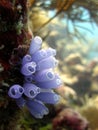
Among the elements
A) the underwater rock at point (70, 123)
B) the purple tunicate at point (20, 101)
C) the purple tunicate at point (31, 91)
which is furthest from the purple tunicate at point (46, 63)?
the underwater rock at point (70, 123)

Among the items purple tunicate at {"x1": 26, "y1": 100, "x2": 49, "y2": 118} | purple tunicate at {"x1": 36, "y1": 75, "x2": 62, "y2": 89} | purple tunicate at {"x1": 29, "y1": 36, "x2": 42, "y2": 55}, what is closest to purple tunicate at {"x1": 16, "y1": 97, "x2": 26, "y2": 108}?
purple tunicate at {"x1": 26, "y1": 100, "x2": 49, "y2": 118}

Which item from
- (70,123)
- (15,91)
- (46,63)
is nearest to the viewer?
(15,91)

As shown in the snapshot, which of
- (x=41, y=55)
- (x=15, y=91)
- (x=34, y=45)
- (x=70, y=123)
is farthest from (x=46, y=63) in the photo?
(x=70, y=123)

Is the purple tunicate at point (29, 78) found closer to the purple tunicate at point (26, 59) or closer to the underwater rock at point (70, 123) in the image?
the purple tunicate at point (26, 59)

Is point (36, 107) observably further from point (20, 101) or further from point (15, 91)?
point (15, 91)

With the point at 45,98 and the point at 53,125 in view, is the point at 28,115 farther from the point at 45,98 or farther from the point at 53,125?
the point at 45,98

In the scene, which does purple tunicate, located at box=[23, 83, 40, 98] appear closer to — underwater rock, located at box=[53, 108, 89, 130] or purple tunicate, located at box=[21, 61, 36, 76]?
purple tunicate, located at box=[21, 61, 36, 76]
